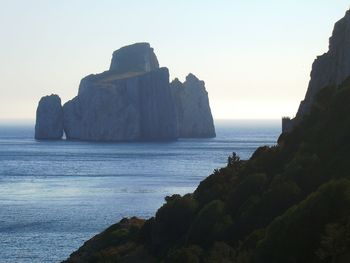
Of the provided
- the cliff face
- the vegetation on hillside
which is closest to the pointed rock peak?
the cliff face

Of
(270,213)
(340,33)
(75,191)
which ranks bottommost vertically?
(75,191)

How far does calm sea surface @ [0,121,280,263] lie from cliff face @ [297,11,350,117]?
22517mm

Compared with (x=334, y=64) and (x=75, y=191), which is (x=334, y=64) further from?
(x=75, y=191)

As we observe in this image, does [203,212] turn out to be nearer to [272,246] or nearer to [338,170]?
[338,170]

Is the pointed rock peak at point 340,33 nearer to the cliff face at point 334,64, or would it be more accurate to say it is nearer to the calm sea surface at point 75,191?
the cliff face at point 334,64

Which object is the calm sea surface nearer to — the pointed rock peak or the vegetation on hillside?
the vegetation on hillside

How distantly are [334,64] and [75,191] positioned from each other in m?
52.4

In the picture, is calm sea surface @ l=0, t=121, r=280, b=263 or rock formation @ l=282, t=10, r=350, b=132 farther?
calm sea surface @ l=0, t=121, r=280, b=263

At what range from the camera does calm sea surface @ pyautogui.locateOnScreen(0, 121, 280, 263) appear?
61.9 meters

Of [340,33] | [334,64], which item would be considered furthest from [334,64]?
[340,33]

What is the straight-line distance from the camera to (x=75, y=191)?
10212 cm

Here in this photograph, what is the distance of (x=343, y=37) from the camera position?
5681 centimetres

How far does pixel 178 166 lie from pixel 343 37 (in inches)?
3644

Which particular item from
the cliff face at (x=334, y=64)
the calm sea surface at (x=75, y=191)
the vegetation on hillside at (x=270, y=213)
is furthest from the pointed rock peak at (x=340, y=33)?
the calm sea surface at (x=75, y=191)
